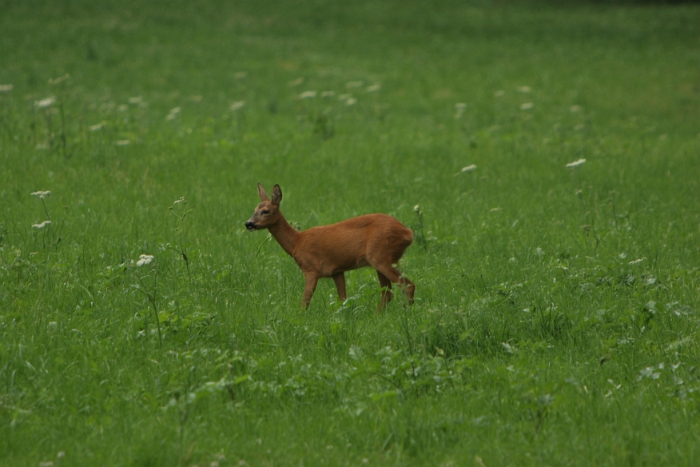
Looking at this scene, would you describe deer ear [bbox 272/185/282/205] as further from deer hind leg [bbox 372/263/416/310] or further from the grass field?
deer hind leg [bbox 372/263/416/310]

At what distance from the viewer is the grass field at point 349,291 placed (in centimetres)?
397


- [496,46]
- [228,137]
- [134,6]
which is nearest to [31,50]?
[134,6]

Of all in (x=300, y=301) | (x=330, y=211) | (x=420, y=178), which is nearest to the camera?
(x=300, y=301)

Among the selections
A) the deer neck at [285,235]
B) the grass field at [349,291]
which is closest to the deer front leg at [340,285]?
the grass field at [349,291]

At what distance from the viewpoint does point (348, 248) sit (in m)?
5.73

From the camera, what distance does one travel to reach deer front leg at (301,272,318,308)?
570cm

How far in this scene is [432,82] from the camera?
1931 centimetres

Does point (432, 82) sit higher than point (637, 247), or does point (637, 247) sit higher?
point (637, 247)

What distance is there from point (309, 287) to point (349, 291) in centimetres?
66

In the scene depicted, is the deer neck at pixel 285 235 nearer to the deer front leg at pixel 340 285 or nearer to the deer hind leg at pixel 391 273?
the deer front leg at pixel 340 285

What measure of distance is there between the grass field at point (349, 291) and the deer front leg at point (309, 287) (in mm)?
80

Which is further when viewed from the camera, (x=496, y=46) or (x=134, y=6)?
(x=134, y=6)

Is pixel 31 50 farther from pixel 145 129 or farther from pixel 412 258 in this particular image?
pixel 412 258

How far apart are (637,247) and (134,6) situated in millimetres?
25559
